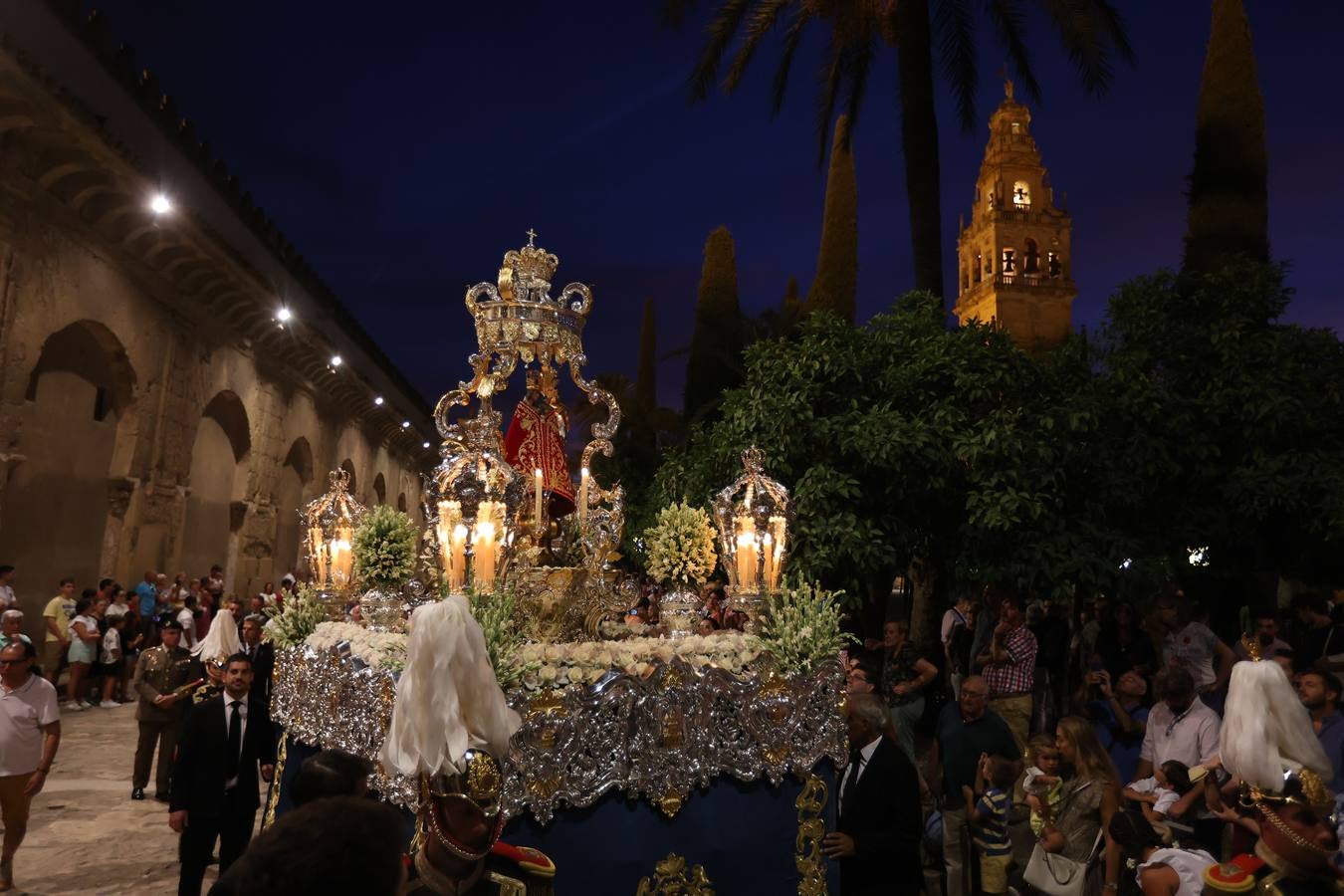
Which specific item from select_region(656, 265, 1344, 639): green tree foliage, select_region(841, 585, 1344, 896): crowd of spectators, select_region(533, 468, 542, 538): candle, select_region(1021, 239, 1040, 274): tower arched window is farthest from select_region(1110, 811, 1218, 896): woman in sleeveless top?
select_region(1021, 239, 1040, 274): tower arched window

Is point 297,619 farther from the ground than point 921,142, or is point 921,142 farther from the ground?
point 921,142

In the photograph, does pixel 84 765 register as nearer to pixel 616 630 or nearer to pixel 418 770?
pixel 616 630

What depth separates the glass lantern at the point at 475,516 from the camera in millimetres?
6551

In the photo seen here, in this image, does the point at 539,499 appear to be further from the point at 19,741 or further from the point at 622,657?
the point at 19,741

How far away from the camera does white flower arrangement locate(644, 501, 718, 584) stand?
836 cm

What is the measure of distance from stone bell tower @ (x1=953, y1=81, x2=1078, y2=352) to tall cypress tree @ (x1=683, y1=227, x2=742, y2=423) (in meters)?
29.7

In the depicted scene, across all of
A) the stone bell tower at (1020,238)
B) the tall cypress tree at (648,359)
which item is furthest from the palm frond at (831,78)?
the stone bell tower at (1020,238)

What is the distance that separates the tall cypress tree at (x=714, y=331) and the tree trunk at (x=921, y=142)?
1073cm

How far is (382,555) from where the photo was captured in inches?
328

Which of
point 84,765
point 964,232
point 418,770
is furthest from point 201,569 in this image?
point 964,232

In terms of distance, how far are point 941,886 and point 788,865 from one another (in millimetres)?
2003

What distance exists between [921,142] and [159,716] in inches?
512

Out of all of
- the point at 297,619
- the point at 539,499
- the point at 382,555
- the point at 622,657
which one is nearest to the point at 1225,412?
the point at 539,499

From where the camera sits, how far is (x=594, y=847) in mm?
5738
